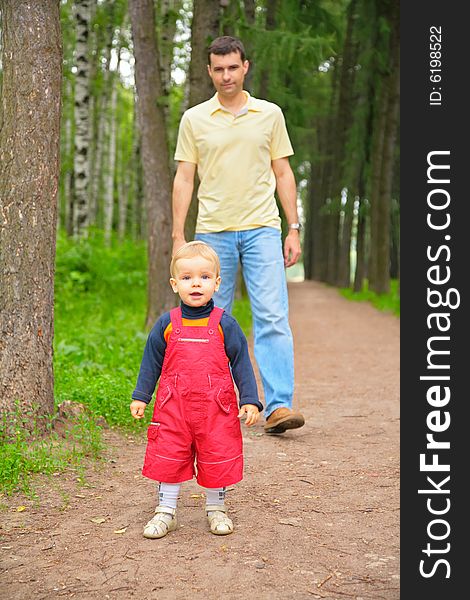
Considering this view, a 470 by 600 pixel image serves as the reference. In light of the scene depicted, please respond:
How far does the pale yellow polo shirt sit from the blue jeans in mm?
89

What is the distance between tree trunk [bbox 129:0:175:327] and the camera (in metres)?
10.4

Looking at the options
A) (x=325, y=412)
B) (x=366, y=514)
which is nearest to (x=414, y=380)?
(x=366, y=514)

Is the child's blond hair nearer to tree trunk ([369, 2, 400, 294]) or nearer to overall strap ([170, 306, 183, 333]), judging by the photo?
overall strap ([170, 306, 183, 333])

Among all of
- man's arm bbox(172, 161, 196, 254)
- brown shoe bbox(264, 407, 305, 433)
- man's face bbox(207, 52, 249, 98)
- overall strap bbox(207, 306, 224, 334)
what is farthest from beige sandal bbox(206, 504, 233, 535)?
man's face bbox(207, 52, 249, 98)

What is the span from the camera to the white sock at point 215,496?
12.7 ft

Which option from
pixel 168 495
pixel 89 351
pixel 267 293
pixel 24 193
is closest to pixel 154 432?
pixel 168 495

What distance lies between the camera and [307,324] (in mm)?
15781

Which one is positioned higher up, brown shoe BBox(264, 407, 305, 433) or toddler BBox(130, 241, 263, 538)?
toddler BBox(130, 241, 263, 538)

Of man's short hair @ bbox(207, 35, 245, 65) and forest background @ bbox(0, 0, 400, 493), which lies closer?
forest background @ bbox(0, 0, 400, 493)

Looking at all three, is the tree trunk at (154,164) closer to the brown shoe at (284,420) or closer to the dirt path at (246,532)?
the dirt path at (246,532)

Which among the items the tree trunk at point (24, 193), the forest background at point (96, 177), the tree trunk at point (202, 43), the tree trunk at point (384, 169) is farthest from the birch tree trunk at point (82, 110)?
the tree trunk at point (24, 193)

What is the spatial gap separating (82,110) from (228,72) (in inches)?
528

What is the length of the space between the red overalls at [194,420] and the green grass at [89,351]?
3.34 feet

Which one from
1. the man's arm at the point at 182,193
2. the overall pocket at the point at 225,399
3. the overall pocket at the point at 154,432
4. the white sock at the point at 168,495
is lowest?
the white sock at the point at 168,495
